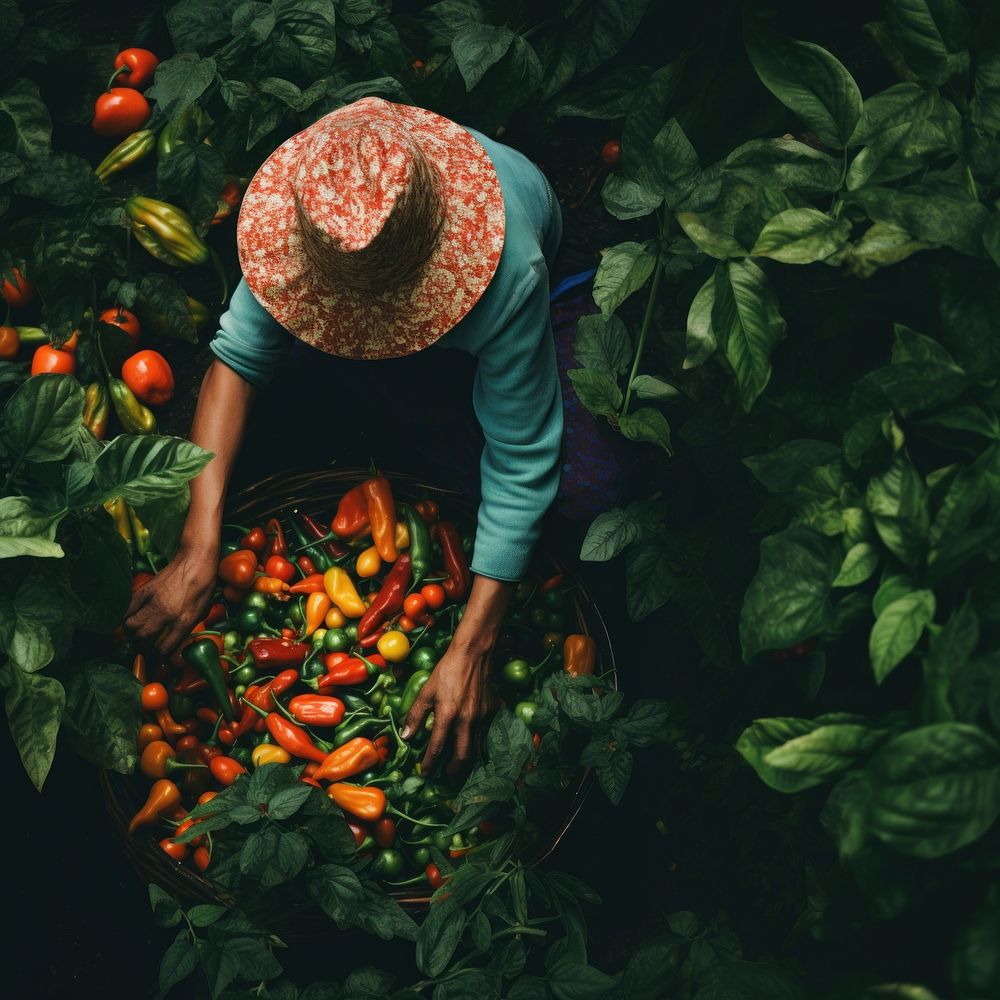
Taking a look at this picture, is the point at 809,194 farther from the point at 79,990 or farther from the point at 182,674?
the point at 79,990

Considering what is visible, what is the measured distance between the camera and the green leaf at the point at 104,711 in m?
1.51

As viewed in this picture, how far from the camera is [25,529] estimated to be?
120 cm

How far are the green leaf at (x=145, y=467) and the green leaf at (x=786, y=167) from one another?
2.52 ft

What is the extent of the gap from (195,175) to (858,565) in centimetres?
150

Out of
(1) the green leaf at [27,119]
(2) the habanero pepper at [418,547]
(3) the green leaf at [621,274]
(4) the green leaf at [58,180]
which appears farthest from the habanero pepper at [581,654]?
(1) the green leaf at [27,119]

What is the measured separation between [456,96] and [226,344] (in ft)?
2.22

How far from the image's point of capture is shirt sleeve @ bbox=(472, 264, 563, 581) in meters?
1.51

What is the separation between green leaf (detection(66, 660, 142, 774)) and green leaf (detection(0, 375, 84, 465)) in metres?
0.41

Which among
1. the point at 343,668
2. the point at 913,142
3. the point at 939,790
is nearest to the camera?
the point at 939,790

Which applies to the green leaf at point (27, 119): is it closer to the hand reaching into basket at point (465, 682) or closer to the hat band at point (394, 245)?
the hat band at point (394, 245)

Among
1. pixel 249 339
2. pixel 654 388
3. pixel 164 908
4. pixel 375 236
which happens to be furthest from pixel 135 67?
pixel 164 908

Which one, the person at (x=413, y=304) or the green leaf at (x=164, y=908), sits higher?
the person at (x=413, y=304)

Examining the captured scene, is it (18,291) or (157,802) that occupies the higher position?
(18,291)

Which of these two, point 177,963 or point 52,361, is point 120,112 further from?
point 177,963
